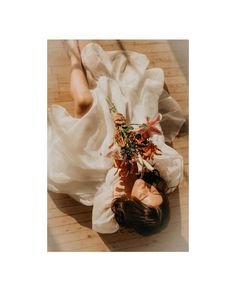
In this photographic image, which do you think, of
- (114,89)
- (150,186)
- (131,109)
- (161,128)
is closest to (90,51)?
(114,89)

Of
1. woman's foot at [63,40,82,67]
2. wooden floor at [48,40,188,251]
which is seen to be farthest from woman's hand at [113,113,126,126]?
woman's foot at [63,40,82,67]

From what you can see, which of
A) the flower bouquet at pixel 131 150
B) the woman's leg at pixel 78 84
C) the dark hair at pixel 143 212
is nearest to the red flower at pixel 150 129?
the flower bouquet at pixel 131 150

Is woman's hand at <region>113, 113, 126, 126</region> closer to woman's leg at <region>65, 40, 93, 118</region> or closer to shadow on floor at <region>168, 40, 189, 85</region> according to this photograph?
woman's leg at <region>65, 40, 93, 118</region>

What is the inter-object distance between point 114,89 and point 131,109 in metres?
0.16

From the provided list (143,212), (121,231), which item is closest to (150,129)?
Result: (143,212)

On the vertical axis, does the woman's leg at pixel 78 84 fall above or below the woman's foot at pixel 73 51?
below

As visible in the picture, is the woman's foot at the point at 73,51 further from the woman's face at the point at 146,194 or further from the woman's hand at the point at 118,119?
the woman's face at the point at 146,194

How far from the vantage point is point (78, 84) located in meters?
2.33

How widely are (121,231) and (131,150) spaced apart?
482 millimetres

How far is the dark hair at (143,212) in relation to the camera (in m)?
2.20

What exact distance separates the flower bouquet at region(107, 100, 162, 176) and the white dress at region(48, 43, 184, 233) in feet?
0.13

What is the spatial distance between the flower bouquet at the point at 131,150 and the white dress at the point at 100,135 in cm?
4

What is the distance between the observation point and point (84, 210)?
2.33 m

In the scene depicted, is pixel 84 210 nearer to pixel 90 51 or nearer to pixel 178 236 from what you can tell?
pixel 178 236
